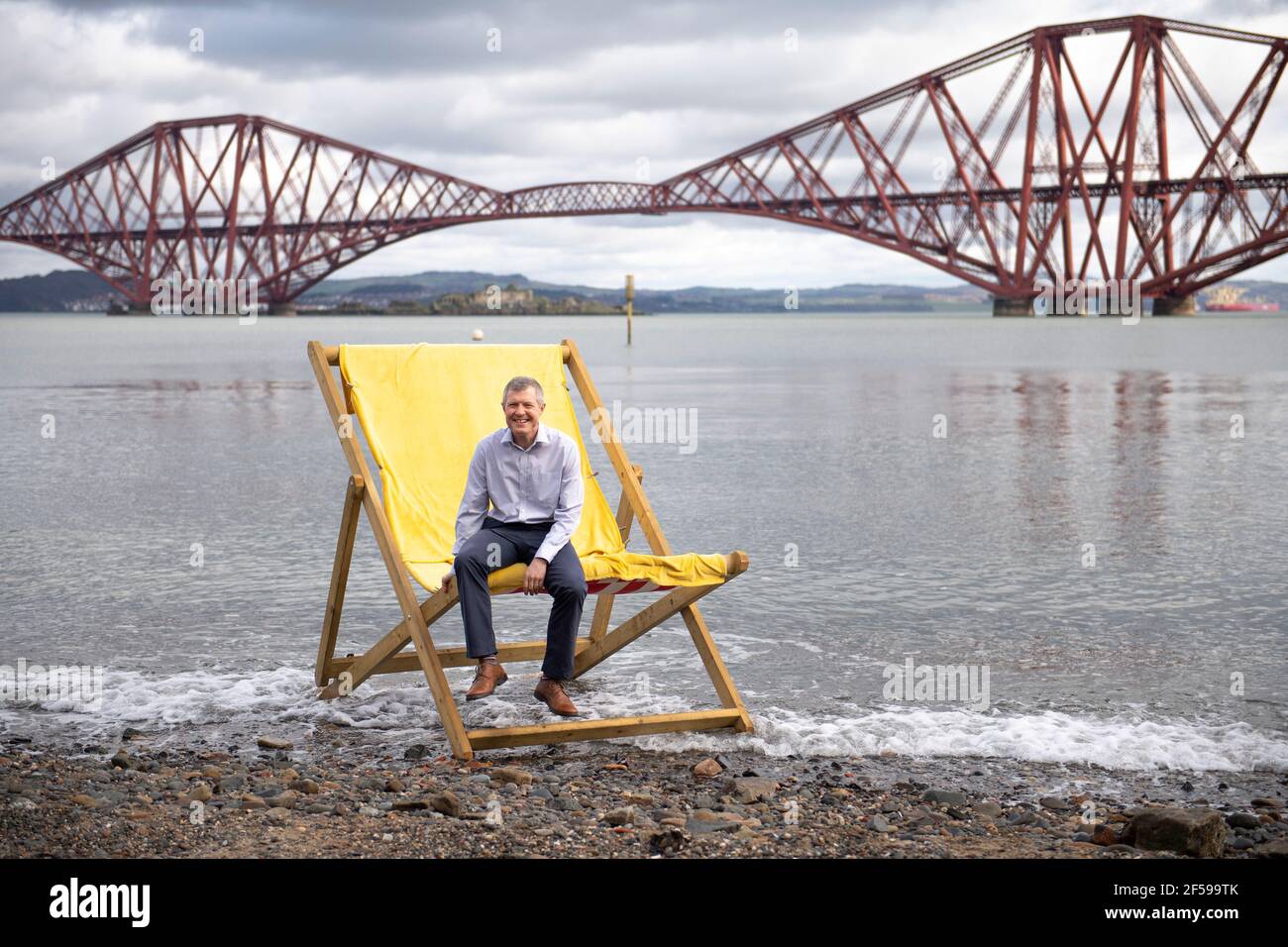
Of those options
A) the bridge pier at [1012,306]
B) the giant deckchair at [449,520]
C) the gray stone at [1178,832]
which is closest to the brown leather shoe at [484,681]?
the giant deckchair at [449,520]

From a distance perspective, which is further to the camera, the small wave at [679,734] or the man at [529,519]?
the man at [529,519]

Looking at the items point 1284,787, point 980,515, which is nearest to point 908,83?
point 980,515

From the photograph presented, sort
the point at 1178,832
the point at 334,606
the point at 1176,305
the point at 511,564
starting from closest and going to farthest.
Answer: the point at 1178,832
the point at 511,564
the point at 334,606
the point at 1176,305

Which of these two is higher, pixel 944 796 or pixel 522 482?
pixel 522 482

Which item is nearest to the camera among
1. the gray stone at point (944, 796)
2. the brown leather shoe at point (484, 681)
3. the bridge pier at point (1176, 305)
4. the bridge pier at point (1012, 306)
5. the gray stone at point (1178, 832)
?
the gray stone at point (1178, 832)

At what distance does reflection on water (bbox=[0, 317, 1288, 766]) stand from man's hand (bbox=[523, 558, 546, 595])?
514mm

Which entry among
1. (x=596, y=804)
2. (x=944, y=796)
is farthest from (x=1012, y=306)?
(x=596, y=804)

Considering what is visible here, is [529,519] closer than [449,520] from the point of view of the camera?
Yes

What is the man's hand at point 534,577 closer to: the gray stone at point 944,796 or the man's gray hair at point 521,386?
the man's gray hair at point 521,386

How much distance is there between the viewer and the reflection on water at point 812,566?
4.52 m

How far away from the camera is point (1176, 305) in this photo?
75.4 meters

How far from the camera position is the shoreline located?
310 cm

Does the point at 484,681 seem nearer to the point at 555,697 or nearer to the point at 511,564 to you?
the point at 555,697

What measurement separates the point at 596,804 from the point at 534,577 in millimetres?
807
